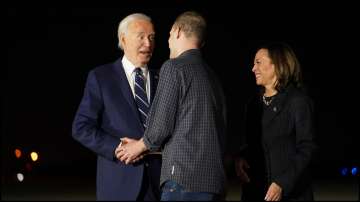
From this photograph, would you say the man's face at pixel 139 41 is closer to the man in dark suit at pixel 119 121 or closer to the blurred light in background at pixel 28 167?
the man in dark suit at pixel 119 121

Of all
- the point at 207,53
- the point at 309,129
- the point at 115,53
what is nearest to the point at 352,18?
the point at 207,53

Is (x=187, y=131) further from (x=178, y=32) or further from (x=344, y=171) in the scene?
(x=344, y=171)

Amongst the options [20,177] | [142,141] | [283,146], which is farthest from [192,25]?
[20,177]

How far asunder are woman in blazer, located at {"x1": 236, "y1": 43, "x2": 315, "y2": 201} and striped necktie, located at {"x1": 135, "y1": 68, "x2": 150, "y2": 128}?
0.53m

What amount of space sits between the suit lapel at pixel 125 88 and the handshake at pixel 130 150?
0.17 m

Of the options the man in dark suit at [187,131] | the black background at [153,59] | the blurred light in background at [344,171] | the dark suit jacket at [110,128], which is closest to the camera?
the man in dark suit at [187,131]

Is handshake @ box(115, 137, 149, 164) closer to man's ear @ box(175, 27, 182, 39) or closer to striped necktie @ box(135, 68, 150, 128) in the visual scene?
striped necktie @ box(135, 68, 150, 128)

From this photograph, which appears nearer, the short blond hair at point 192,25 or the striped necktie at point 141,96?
the short blond hair at point 192,25

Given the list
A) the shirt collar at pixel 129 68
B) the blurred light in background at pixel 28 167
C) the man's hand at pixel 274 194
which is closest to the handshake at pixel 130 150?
the shirt collar at pixel 129 68

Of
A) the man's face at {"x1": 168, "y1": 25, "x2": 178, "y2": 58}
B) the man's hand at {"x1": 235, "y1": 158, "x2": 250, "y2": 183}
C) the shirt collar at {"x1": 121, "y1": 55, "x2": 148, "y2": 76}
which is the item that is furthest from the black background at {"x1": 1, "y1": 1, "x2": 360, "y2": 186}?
the man's face at {"x1": 168, "y1": 25, "x2": 178, "y2": 58}

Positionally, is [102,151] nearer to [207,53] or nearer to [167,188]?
[167,188]

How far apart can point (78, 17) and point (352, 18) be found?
9.21 ft

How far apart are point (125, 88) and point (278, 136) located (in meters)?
0.74

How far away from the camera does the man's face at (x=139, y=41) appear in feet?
11.7
